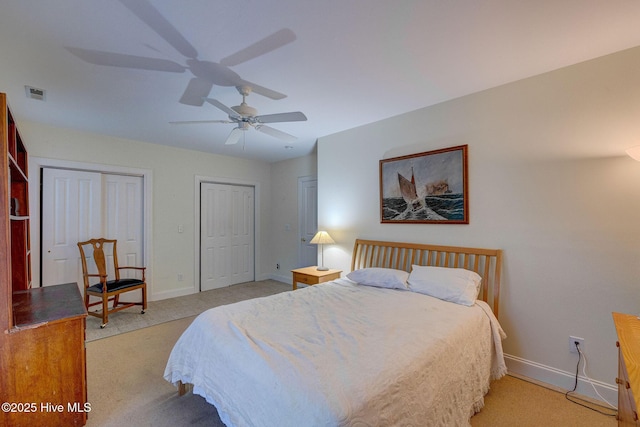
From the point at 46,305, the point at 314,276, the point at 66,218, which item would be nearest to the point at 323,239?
the point at 314,276

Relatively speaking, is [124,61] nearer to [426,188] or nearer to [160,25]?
[160,25]

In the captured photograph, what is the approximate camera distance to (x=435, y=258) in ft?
9.66

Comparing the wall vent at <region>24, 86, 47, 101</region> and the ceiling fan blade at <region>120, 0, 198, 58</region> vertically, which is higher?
the ceiling fan blade at <region>120, 0, 198, 58</region>

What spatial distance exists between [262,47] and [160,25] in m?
0.61

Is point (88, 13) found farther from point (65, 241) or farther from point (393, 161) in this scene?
point (65, 241)

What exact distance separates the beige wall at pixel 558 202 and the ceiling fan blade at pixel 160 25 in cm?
235

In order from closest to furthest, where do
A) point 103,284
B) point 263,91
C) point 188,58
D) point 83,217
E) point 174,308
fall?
point 188,58 → point 263,91 → point 103,284 → point 83,217 → point 174,308

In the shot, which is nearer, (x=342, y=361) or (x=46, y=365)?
(x=342, y=361)

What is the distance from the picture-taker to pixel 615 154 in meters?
2.05

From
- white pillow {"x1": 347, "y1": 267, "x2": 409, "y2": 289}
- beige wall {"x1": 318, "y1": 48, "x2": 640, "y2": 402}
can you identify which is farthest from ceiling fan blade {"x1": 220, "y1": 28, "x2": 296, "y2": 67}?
white pillow {"x1": 347, "y1": 267, "x2": 409, "y2": 289}

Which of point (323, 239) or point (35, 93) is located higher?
point (35, 93)

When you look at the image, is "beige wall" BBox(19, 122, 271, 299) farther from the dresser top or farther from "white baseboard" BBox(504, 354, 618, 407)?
"white baseboard" BBox(504, 354, 618, 407)

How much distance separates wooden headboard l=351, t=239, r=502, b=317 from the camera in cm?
255

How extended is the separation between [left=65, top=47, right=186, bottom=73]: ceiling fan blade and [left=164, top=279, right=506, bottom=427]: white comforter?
1.88 meters
